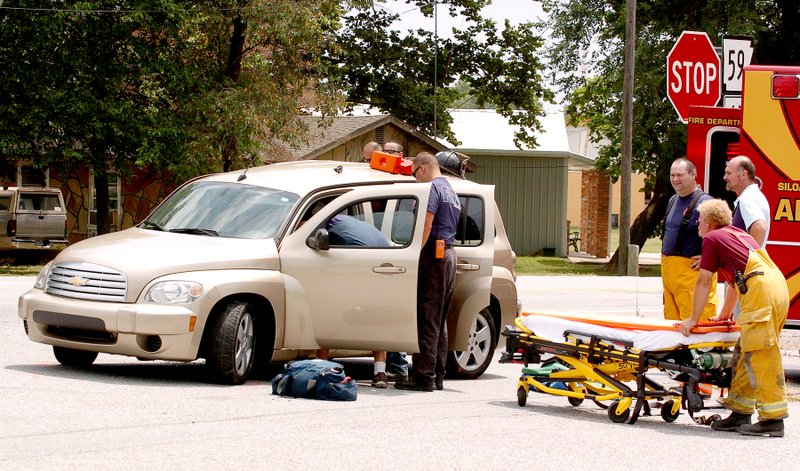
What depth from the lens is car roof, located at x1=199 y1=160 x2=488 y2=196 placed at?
1131 cm

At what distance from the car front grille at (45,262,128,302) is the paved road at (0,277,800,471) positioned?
664 mm

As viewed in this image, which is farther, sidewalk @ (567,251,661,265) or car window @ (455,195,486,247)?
sidewalk @ (567,251,661,265)

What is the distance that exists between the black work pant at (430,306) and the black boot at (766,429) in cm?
268

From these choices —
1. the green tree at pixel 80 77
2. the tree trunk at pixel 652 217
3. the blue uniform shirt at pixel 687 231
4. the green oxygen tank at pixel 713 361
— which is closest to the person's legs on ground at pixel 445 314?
the blue uniform shirt at pixel 687 231

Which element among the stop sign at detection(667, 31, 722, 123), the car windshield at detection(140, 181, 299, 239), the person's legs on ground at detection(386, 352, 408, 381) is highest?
the stop sign at detection(667, 31, 722, 123)

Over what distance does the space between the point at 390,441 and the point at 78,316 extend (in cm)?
314

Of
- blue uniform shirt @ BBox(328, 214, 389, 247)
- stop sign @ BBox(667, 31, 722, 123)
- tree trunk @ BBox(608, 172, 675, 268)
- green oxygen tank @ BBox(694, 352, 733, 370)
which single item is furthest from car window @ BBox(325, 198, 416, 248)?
tree trunk @ BBox(608, 172, 675, 268)

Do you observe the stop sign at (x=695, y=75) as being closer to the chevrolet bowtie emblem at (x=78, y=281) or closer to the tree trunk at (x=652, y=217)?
the chevrolet bowtie emblem at (x=78, y=281)

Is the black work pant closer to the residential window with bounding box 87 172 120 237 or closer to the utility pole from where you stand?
the utility pole

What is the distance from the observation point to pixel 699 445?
870 cm

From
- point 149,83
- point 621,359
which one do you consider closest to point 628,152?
point 149,83

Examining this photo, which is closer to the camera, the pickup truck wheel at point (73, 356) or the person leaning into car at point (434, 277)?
the person leaning into car at point (434, 277)

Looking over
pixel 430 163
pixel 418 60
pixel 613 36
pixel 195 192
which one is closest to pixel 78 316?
pixel 195 192

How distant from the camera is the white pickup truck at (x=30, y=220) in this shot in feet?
110
